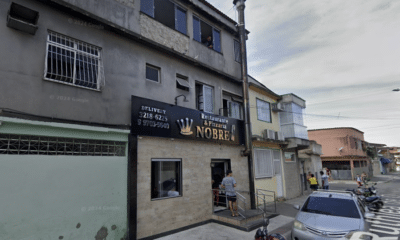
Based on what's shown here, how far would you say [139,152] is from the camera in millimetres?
7566

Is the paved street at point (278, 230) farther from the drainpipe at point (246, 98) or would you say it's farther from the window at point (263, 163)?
the window at point (263, 163)

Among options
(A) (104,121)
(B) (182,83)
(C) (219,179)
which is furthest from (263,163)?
(A) (104,121)

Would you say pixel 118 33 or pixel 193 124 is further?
pixel 193 124

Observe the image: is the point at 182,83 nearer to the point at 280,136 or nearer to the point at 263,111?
the point at 263,111

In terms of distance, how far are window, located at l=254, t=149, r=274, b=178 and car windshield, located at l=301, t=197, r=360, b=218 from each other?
18.6ft

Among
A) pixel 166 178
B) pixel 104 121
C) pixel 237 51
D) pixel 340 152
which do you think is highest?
pixel 237 51

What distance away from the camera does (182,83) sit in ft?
31.7

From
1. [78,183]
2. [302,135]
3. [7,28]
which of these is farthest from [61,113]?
[302,135]

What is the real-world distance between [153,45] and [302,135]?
42.9ft

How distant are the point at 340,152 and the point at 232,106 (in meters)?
28.0

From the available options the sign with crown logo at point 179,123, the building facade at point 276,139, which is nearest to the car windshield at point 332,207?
the sign with crown logo at point 179,123

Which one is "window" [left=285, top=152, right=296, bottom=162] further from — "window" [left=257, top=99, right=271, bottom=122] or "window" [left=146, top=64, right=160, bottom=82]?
"window" [left=146, top=64, right=160, bottom=82]

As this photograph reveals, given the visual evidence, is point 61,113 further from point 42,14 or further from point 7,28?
point 42,14

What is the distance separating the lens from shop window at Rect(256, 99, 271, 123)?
48.5ft
